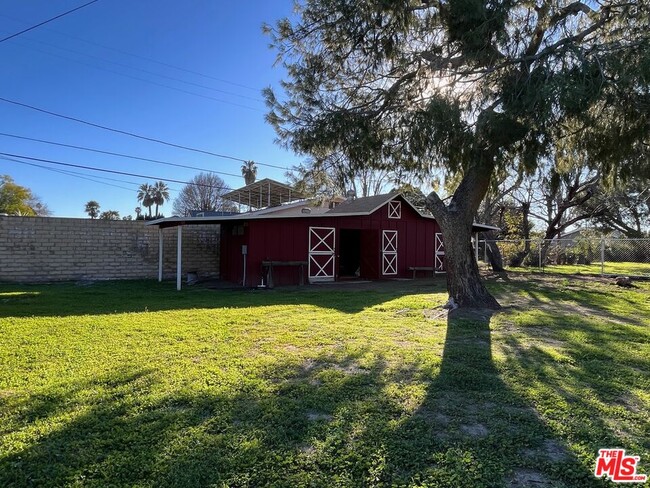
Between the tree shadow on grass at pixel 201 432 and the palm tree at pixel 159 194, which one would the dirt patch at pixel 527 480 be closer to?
the tree shadow on grass at pixel 201 432

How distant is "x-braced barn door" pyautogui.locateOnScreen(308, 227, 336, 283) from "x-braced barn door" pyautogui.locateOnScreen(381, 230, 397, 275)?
2.15 m

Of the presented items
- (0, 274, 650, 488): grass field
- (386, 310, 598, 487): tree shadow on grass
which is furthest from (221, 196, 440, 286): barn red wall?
(386, 310, 598, 487): tree shadow on grass

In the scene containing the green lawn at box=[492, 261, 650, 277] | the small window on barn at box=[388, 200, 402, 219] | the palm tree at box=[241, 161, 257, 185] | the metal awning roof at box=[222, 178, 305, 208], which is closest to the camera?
the small window on barn at box=[388, 200, 402, 219]

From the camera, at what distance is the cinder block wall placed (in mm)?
12172

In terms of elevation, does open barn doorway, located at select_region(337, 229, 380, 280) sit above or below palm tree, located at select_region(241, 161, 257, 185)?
below

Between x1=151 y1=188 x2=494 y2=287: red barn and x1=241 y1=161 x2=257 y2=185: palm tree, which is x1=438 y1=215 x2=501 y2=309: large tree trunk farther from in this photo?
x1=241 y1=161 x2=257 y2=185: palm tree

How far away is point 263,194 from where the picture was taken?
21.5 meters

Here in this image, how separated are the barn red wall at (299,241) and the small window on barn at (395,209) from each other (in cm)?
15

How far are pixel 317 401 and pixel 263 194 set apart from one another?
750 inches

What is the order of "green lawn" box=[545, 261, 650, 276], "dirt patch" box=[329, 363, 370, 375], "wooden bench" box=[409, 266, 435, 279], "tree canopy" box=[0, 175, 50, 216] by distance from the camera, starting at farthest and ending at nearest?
1. "tree canopy" box=[0, 175, 50, 216]
2. "green lawn" box=[545, 261, 650, 276]
3. "wooden bench" box=[409, 266, 435, 279]
4. "dirt patch" box=[329, 363, 370, 375]

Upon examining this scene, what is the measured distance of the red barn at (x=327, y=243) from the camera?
1237 cm

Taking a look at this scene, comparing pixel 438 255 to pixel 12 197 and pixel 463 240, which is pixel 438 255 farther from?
pixel 12 197

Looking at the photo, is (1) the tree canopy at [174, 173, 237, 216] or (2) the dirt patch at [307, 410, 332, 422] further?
(1) the tree canopy at [174, 173, 237, 216]

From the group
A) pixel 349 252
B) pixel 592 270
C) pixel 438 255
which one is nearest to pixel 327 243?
pixel 349 252
